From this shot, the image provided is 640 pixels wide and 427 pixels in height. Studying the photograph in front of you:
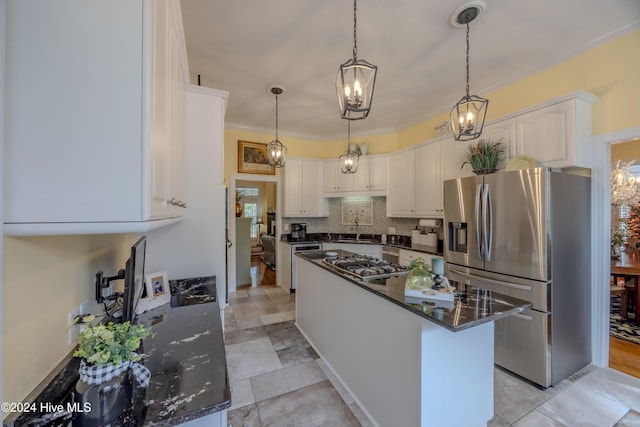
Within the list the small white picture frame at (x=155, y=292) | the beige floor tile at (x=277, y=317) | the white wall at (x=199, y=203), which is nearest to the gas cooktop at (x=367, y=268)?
the white wall at (x=199, y=203)

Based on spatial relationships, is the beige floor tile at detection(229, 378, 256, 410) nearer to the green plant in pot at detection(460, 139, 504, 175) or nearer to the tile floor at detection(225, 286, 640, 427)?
the tile floor at detection(225, 286, 640, 427)

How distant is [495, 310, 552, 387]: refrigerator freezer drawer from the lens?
2.14 m

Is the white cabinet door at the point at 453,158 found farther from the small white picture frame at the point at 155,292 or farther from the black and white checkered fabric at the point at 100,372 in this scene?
the black and white checkered fabric at the point at 100,372

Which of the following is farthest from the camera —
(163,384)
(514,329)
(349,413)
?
(514,329)

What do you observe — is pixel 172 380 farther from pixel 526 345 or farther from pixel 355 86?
pixel 526 345

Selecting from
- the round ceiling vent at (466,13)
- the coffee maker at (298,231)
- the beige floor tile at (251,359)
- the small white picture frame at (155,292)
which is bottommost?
the beige floor tile at (251,359)

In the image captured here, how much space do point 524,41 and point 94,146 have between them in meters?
3.39

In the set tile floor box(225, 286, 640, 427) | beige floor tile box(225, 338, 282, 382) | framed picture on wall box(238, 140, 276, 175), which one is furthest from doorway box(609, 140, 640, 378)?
framed picture on wall box(238, 140, 276, 175)

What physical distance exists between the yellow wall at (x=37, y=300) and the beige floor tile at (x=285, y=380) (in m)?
1.49

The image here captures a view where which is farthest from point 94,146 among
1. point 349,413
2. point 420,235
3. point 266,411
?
point 420,235

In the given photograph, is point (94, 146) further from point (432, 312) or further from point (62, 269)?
point (432, 312)

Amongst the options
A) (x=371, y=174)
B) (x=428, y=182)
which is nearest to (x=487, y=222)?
(x=428, y=182)

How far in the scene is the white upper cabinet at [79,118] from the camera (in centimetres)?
Answer: 72

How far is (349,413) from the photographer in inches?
74.2
